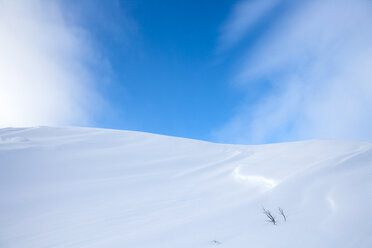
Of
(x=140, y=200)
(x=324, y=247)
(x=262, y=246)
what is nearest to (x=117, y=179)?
(x=140, y=200)

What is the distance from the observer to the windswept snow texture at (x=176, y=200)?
2.36m

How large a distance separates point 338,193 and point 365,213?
2.13 ft

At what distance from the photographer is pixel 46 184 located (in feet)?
17.8

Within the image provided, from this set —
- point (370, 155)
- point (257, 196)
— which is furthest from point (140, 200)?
point (370, 155)

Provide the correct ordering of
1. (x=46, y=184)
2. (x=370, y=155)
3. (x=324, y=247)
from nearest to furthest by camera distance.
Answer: (x=324, y=247) → (x=370, y=155) → (x=46, y=184)

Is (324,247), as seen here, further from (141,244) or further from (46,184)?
(46,184)

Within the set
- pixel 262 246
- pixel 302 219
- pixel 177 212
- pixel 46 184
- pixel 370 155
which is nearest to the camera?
pixel 262 246

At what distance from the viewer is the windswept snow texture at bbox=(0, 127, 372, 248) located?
2.36 meters

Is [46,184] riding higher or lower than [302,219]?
higher

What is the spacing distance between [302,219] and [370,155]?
3.34 metres

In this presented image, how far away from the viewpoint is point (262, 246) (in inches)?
81.7

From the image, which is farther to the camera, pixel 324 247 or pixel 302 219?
pixel 302 219

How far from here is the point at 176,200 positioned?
4.14 m

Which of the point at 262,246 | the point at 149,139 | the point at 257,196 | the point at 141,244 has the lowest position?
the point at 262,246
